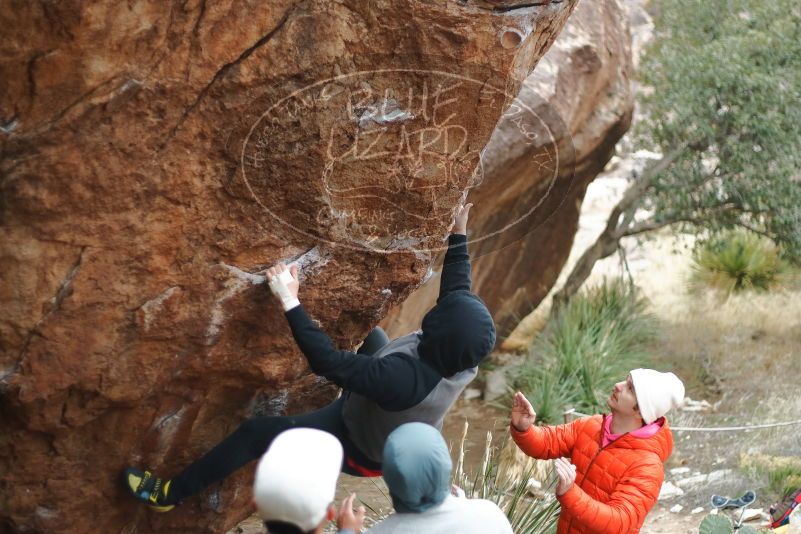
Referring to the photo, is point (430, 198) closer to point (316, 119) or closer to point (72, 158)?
point (316, 119)

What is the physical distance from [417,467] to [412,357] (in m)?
0.99

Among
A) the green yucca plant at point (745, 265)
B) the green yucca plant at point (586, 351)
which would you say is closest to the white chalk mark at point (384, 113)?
the green yucca plant at point (586, 351)

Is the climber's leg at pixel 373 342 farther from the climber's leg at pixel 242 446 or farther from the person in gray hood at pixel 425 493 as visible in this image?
the person in gray hood at pixel 425 493

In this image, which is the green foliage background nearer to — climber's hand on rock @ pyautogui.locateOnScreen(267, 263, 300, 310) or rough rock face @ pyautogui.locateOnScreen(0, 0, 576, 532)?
rough rock face @ pyautogui.locateOnScreen(0, 0, 576, 532)

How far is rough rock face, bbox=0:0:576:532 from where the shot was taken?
11.5ft

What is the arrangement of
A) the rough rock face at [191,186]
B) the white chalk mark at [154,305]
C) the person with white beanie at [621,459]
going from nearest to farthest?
the rough rock face at [191,186] < the person with white beanie at [621,459] < the white chalk mark at [154,305]

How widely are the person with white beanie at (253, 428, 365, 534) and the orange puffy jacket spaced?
1.23 m

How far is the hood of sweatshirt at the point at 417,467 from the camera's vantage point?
112 inches

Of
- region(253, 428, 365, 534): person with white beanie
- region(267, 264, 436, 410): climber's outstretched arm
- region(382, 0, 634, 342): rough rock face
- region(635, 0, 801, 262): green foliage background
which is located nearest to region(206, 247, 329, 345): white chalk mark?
region(267, 264, 436, 410): climber's outstretched arm

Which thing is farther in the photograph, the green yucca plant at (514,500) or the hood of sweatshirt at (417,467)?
the green yucca plant at (514,500)

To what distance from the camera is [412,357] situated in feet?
12.5

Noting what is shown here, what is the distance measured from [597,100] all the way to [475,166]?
3499 millimetres

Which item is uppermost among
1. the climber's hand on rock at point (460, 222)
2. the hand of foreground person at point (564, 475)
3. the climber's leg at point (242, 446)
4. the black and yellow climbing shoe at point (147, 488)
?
the climber's hand on rock at point (460, 222)

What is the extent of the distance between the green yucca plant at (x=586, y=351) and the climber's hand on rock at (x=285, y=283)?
3936 mm
